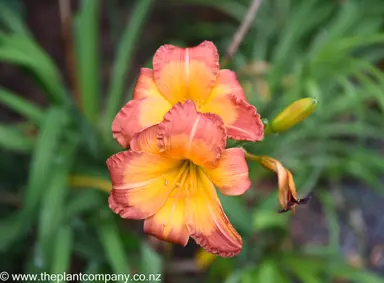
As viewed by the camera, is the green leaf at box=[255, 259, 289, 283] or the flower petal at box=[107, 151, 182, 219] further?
the green leaf at box=[255, 259, 289, 283]

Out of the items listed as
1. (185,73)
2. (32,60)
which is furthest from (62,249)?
(185,73)

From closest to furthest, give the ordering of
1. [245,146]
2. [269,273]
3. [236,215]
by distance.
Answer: [245,146], [236,215], [269,273]

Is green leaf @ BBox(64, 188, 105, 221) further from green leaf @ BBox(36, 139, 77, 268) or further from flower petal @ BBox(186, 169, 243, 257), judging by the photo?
flower petal @ BBox(186, 169, 243, 257)

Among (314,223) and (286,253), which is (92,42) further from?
(314,223)

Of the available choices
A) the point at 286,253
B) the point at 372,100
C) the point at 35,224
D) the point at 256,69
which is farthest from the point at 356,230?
the point at 35,224

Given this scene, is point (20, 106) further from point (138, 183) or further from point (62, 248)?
point (138, 183)

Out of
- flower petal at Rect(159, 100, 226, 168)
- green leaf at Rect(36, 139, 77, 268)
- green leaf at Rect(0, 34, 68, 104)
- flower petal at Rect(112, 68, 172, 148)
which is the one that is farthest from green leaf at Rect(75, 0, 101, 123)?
flower petal at Rect(159, 100, 226, 168)
